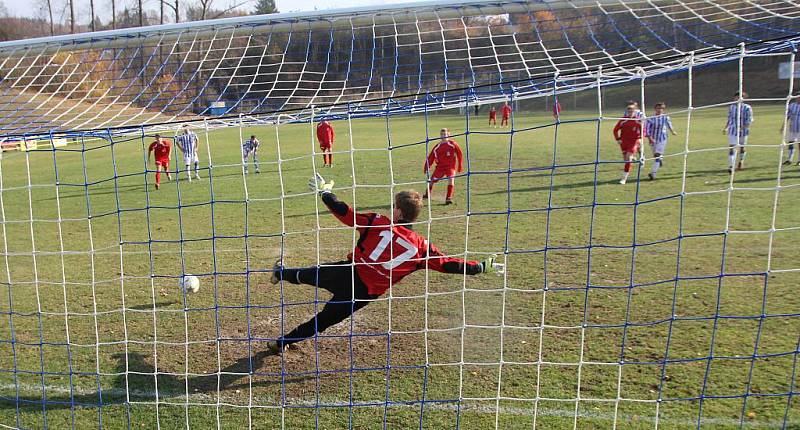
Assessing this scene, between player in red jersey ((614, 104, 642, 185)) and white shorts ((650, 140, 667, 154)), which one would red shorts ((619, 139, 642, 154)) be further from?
white shorts ((650, 140, 667, 154))

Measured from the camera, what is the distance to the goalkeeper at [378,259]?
4.71m

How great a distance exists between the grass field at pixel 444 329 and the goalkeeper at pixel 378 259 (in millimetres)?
230

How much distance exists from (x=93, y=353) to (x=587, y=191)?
997cm

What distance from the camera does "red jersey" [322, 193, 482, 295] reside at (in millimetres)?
4715

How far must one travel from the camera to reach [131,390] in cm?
491

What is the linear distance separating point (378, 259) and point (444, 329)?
1025 millimetres

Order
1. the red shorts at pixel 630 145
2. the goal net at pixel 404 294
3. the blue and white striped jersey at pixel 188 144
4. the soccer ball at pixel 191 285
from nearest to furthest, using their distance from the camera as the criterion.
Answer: the goal net at pixel 404 294 < the soccer ball at pixel 191 285 < the red shorts at pixel 630 145 < the blue and white striped jersey at pixel 188 144

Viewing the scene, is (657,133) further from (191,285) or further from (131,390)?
(131,390)

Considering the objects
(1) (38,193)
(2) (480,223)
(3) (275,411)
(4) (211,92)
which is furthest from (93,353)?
(1) (38,193)

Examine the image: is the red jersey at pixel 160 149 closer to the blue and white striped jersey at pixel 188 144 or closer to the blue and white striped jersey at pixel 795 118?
the blue and white striped jersey at pixel 188 144

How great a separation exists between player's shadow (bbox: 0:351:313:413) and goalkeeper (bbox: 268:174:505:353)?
0.55 metres

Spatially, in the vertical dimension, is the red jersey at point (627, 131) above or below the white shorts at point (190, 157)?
above

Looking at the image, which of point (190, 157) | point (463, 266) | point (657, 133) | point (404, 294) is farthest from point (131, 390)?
point (190, 157)

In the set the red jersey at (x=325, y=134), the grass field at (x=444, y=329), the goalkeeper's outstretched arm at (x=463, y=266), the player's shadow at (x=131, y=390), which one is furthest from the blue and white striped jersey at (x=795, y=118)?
the player's shadow at (x=131, y=390)
